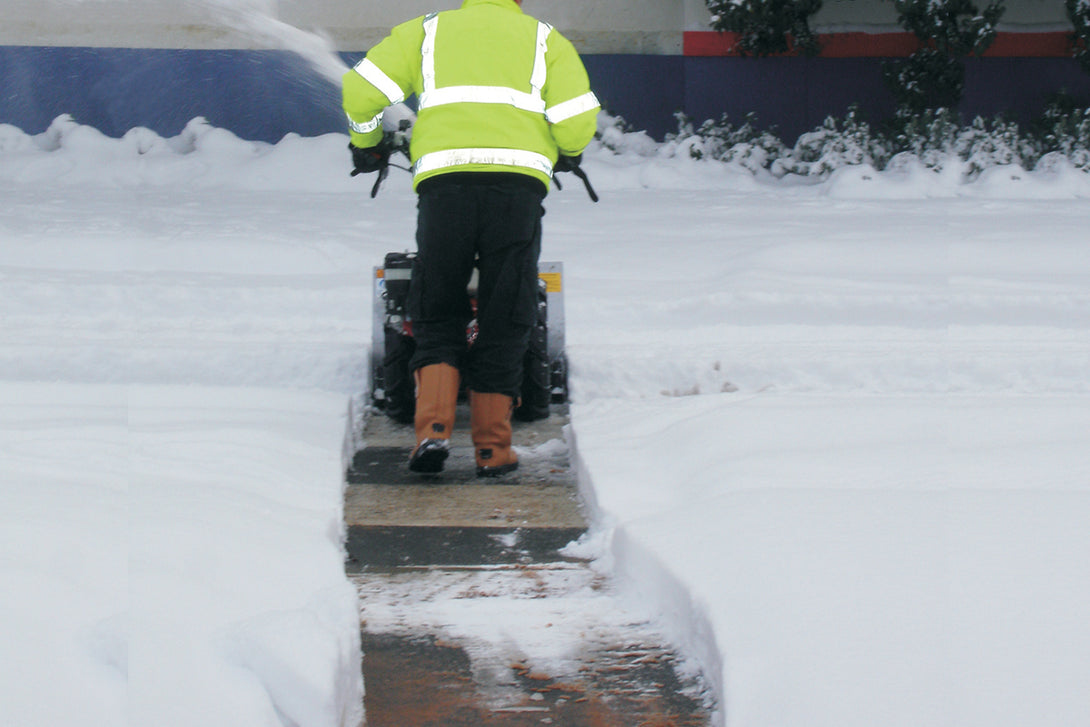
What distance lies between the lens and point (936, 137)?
1001 cm

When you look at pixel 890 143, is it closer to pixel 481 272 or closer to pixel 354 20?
pixel 354 20

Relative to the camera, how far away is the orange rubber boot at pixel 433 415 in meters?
3.64

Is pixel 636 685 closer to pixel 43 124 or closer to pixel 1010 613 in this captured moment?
pixel 1010 613

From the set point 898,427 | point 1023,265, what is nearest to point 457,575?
point 898,427

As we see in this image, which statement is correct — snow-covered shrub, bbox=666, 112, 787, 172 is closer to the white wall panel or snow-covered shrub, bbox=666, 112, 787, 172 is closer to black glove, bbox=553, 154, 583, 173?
the white wall panel

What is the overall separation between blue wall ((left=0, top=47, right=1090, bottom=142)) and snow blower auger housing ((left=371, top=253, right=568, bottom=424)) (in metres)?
6.81

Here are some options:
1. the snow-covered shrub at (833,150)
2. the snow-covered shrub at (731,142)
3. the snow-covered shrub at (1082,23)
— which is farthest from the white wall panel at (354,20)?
the snow-covered shrub at (833,150)

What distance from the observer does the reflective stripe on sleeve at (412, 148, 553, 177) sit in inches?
145

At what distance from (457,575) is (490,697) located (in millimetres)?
658

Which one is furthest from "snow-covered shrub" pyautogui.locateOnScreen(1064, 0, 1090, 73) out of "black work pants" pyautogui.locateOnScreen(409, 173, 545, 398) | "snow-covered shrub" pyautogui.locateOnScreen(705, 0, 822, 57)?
"black work pants" pyautogui.locateOnScreen(409, 173, 545, 398)

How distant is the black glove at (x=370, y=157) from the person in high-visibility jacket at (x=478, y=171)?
0.10 meters

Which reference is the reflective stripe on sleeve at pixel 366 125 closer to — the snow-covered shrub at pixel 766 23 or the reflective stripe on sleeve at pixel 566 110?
the reflective stripe on sleeve at pixel 566 110

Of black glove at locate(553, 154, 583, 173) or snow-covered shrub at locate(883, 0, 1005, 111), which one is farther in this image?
snow-covered shrub at locate(883, 0, 1005, 111)

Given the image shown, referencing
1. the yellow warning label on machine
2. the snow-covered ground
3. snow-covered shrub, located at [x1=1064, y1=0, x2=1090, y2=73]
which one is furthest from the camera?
snow-covered shrub, located at [x1=1064, y1=0, x2=1090, y2=73]
